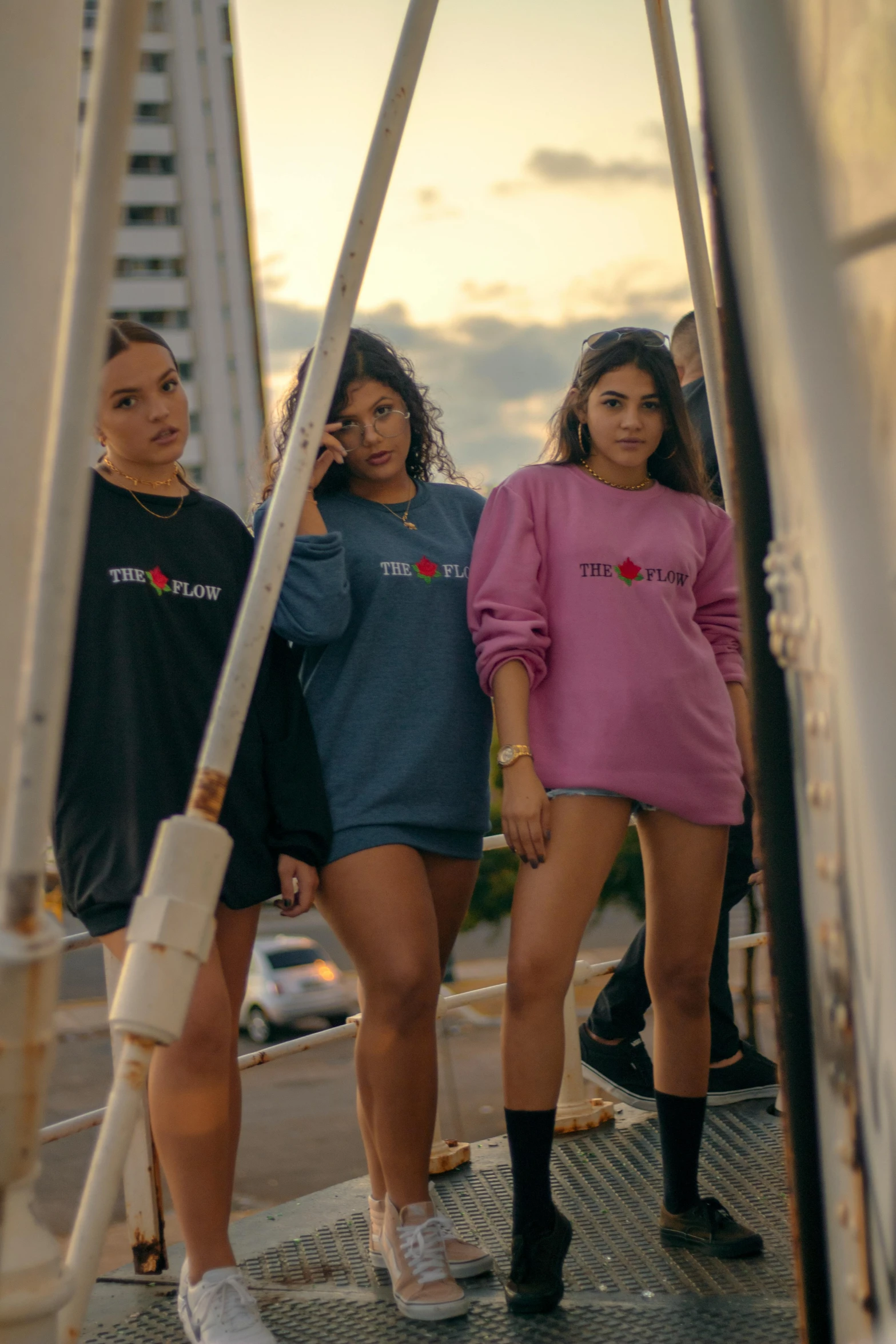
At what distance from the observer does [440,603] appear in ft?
7.77

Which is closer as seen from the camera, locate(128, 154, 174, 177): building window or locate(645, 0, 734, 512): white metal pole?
locate(645, 0, 734, 512): white metal pole

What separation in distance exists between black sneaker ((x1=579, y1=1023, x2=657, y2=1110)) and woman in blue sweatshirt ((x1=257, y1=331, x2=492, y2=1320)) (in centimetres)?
87

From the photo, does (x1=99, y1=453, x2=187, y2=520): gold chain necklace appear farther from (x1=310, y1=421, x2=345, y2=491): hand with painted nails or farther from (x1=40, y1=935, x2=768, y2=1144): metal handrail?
(x1=40, y1=935, x2=768, y2=1144): metal handrail

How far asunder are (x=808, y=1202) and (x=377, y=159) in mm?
1085

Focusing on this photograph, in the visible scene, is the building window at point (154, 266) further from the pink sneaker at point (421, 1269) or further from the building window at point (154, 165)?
the pink sneaker at point (421, 1269)

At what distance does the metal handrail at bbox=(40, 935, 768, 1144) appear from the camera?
251cm

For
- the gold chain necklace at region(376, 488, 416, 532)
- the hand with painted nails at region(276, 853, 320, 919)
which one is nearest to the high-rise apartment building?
the gold chain necklace at region(376, 488, 416, 532)

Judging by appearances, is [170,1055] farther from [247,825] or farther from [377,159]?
[377,159]

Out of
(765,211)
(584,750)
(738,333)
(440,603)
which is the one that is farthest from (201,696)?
(765,211)

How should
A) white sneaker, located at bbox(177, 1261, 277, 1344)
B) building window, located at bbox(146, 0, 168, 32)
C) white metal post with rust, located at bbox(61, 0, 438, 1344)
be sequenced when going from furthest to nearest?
building window, located at bbox(146, 0, 168, 32) < white sneaker, located at bbox(177, 1261, 277, 1344) < white metal post with rust, located at bbox(61, 0, 438, 1344)


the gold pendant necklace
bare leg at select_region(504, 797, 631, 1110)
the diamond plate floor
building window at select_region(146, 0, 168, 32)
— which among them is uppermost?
building window at select_region(146, 0, 168, 32)

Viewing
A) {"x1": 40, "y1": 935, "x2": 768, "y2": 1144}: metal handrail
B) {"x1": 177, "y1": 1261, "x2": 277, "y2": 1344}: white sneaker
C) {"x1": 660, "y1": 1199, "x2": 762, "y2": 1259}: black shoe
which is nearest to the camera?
{"x1": 177, "y1": 1261, "x2": 277, "y2": 1344}: white sneaker

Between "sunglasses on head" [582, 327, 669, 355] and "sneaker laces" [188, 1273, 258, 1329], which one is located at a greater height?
"sunglasses on head" [582, 327, 669, 355]

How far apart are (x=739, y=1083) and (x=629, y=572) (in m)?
1.53
